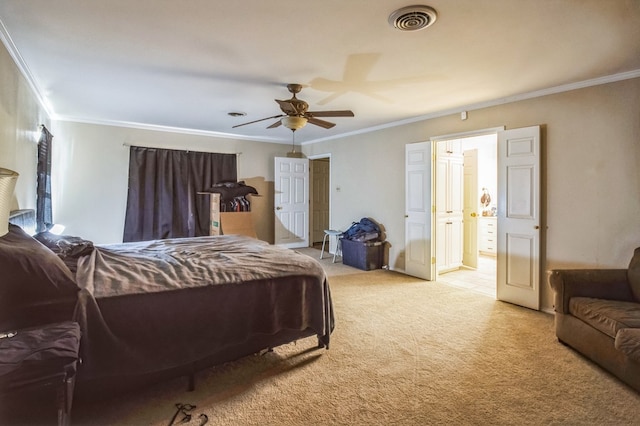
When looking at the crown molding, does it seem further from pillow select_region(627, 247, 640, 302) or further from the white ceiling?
pillow select_region(627, 247, 640, 302)

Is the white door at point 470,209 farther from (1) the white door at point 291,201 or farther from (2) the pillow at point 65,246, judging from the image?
(2) the pillow at point 65,246

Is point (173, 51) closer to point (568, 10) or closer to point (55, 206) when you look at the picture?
point (568, 10)

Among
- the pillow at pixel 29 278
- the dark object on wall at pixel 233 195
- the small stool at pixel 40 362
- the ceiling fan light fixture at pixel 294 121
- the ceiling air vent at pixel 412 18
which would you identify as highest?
the ceiling air vent at pixel 412 18

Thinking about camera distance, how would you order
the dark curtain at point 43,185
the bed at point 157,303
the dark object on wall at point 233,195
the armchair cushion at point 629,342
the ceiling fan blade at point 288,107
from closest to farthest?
the bed at point 157,303 < the armchair cushion at point 629,342 < the ceiling fan blade at point 288,107 < the dark curtain at point 43,185 < the dark object on wall at point 233,195

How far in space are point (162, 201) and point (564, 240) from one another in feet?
19.5

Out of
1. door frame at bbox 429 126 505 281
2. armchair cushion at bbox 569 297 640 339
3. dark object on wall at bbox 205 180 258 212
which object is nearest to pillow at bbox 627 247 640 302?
armchair cushion at bbox 569 297 640 339

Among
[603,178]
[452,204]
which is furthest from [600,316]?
[452,204]

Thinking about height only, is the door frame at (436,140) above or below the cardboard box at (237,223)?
above

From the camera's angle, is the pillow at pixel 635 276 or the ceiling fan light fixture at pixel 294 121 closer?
the pillow at pixel 635 276

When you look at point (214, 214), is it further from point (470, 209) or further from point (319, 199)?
point (470, 209)

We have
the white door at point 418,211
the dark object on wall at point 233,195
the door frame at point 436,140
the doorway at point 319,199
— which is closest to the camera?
the door frame at point 436,140

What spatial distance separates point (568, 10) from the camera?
2.05m

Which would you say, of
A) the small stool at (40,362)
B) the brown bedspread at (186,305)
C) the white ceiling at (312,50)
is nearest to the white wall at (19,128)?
the white ceiling at (312,50)

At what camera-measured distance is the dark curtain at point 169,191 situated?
561 cm
